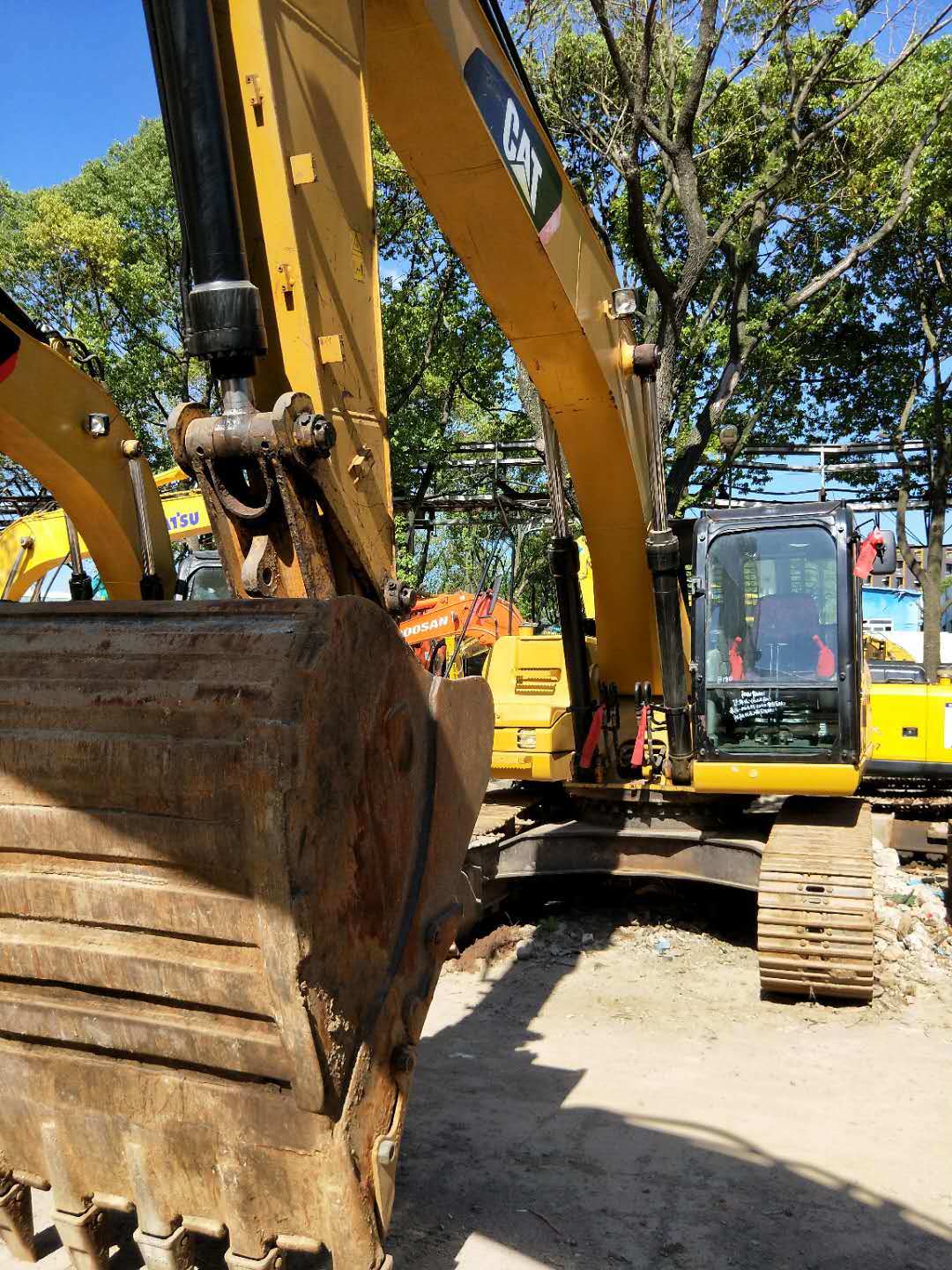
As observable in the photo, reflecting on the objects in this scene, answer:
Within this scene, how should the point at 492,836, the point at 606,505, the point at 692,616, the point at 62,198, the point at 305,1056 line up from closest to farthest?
1. the point at 305,1056
2. the point at 606,505
3. the point at 692,616
4. the point at 492,836
5. the point at 62,198

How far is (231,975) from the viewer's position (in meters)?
2.19

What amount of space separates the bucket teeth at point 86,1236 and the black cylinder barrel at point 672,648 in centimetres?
454

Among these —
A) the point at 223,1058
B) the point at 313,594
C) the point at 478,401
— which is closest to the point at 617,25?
the point at 478,401

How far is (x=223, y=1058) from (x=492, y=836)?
195 inches

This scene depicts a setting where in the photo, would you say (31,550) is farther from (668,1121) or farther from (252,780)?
(252,780)

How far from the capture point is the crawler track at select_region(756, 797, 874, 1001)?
5.71 m

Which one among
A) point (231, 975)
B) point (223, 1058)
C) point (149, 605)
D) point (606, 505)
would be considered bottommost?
point (223, 1058)

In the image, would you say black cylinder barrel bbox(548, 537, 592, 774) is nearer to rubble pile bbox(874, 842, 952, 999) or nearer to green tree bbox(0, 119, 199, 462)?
rubble pile bbox(874, 842, 952, 999)

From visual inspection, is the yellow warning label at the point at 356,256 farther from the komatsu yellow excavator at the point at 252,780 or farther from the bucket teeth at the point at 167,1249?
the bucket teeth at the point at 167,1249

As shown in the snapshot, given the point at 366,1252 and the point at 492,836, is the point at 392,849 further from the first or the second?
the point at 492,836

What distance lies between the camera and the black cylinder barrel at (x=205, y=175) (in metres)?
2.47

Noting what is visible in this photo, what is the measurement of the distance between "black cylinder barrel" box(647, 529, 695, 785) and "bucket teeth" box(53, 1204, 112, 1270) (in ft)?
14.9

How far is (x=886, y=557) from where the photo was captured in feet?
20.7

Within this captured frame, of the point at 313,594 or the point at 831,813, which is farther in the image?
the point at 831,813
